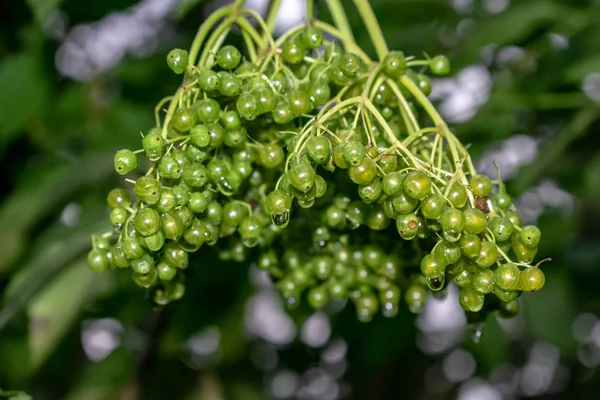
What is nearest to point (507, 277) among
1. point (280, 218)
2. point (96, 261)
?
point (280, 218)

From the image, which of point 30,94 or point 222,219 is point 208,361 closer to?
point 30,94

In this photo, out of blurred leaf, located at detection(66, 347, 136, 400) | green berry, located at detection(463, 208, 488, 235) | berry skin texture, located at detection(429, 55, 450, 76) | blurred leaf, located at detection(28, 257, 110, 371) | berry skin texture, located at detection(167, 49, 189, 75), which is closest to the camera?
green berry, located at detection(463, 208, 488, 235)

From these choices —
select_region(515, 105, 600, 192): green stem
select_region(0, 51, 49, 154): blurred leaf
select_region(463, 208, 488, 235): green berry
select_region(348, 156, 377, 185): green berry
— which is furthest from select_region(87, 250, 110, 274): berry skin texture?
select_region(515, 105, 600, 192): green stem

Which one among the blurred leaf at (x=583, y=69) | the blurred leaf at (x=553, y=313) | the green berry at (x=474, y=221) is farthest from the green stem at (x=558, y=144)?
the green berry at (x=474, y=221)

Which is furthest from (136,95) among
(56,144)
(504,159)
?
(504,159)

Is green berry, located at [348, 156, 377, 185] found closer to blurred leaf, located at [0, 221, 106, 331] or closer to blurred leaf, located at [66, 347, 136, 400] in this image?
blurred leaf, located at [0, 221, 106, 331]
